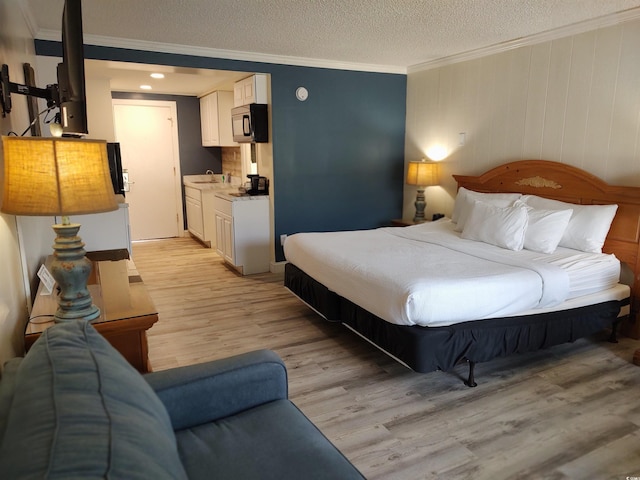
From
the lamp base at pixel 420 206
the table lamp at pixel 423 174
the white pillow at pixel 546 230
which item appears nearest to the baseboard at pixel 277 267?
the lamp base at pixel 420 206

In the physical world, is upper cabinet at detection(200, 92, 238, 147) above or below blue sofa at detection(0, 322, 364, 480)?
above

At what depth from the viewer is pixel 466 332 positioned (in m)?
2.63

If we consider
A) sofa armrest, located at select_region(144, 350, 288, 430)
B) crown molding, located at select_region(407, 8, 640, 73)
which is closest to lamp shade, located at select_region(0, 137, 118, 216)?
sofa armrest, located at select_region(144, 350, 288, 430)

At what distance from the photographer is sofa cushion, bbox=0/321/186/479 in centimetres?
75

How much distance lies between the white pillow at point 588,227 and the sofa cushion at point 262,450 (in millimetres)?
2873

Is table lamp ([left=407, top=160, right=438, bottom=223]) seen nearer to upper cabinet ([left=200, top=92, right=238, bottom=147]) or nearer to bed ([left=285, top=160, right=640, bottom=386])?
bed ([left=285, top=160, right=640, bottom=386])

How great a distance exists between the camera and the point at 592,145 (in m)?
3.72

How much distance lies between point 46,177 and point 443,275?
6.99 ft

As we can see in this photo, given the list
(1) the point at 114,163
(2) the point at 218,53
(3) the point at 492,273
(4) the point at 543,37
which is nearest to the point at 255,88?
(2) the point at 218,53

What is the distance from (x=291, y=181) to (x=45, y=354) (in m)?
4.23

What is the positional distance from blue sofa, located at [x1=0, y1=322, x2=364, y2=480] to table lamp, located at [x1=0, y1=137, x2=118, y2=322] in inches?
19.7

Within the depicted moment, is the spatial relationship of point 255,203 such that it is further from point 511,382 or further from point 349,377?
point 511,382

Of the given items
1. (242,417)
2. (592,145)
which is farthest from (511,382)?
(592,145)

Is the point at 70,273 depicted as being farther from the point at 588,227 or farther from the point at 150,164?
the point at 150,164
